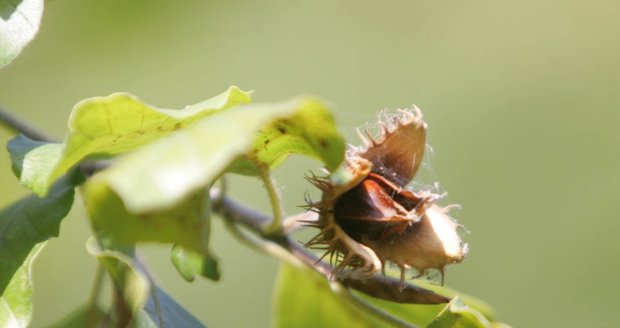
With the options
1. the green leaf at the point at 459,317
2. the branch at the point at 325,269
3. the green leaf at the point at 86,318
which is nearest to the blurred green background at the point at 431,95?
the green leaf at the point at 86,318

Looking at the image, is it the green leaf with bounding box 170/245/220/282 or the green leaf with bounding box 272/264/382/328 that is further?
the green leaf with bounding box 272/264/382/328

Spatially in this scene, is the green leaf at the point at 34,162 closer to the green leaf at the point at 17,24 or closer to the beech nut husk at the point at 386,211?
the green leaf at the point at 17,24

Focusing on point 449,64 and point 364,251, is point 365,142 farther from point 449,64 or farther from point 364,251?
point 449,64

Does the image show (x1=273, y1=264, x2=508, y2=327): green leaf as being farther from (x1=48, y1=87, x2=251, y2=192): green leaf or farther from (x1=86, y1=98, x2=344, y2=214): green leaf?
(x1=86, y1=98, x2=344, y2=214): green leaf

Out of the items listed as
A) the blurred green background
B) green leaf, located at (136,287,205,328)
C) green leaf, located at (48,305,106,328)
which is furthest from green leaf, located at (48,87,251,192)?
the blurred green background

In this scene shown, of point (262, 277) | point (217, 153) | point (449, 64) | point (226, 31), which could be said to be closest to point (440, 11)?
point (449, 64)
